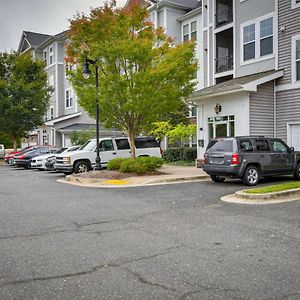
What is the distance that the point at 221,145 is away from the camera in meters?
14.3

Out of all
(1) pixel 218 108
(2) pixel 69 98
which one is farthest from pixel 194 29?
(2) pixel 69 98

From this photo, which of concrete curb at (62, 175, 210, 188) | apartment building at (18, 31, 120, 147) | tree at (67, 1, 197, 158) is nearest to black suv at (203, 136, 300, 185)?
concrete curb at (62, 175, 210, 188)

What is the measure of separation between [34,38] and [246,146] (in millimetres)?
42567

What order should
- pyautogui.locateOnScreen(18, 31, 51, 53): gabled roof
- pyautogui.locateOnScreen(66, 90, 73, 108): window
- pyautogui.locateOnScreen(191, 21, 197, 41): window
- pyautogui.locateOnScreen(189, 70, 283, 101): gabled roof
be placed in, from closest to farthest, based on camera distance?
pyautogui.locateOnScreen(189, 70, 283, 101): gabled roof < pyautogui.locateOnScreen(191, 21, 197, 41): window < pyautogui.locateOnScreen(66, 90, 73, 108): window < pyautogui.locateOnScreen(18, 31, 51, 53): gabled roof

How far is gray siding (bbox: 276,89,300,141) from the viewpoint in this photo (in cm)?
1833

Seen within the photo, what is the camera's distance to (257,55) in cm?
2061

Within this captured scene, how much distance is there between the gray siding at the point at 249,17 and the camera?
20.0m

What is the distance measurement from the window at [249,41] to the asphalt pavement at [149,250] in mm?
12861

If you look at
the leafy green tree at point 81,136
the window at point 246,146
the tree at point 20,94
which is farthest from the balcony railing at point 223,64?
the tree at point 20,94

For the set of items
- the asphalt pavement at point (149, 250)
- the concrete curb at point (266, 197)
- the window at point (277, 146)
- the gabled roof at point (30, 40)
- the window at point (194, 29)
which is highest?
the gabled roof at point (30, 40)

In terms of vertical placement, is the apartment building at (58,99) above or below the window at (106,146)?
above

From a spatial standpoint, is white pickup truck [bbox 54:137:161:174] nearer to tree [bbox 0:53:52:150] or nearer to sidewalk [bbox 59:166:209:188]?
sidewalk [bbox 59:166:209:188]

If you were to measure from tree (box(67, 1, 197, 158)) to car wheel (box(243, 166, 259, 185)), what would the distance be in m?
5.53

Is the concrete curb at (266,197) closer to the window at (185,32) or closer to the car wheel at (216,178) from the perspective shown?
the car wheel at (216,178)
